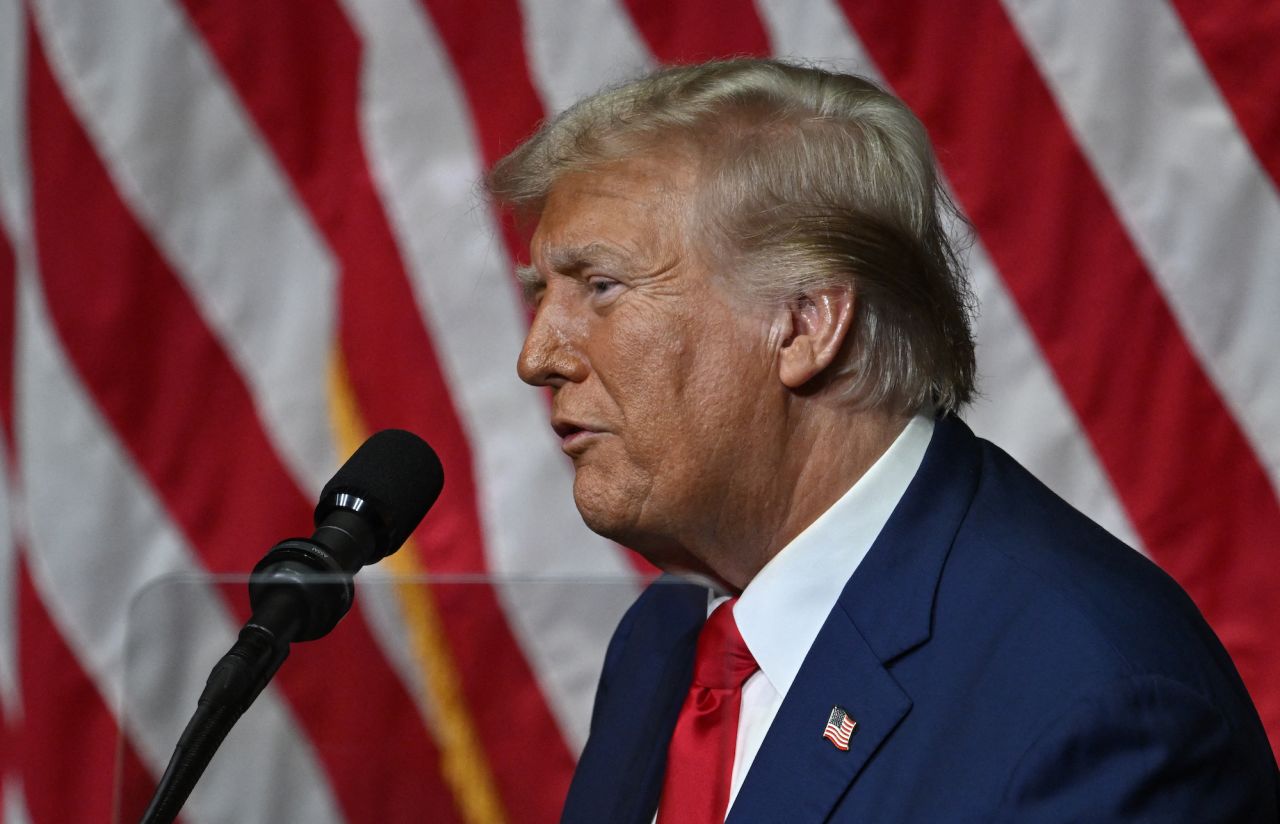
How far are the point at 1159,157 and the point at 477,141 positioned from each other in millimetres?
1011

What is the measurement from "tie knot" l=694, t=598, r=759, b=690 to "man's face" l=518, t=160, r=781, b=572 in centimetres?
10

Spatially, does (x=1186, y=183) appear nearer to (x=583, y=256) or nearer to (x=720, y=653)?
(x=583, y=256)

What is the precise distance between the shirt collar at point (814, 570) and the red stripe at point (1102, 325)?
97 centimetres

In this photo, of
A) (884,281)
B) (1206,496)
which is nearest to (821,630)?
(884,281)

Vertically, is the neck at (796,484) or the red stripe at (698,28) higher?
the red stripe at (698,28)

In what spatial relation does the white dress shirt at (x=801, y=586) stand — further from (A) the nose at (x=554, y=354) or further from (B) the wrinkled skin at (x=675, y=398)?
(A) the nose at (x=554, y=354)

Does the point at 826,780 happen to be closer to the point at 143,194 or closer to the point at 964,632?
the point at 964,632

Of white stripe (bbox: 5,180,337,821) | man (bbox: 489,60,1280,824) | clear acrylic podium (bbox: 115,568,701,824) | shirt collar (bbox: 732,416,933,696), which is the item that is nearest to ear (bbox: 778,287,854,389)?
man (bbox: 489,60,1280,824)

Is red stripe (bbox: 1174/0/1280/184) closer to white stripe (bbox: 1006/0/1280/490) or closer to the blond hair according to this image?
white stripe (bbox: 1006/0/1280/490)

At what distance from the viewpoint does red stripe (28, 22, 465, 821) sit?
236 cm

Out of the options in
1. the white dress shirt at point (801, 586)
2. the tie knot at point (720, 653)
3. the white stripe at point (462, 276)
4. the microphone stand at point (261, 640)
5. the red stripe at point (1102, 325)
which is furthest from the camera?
the white stripe at point (462, 276)

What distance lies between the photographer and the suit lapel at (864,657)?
1165 millimetres

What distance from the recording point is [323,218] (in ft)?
7.84

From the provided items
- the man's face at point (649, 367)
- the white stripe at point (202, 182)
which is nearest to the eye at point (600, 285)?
the man's face at point (649, 367)
